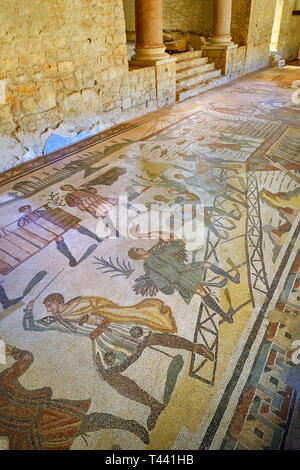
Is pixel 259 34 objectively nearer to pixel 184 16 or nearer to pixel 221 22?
pixel 221 22

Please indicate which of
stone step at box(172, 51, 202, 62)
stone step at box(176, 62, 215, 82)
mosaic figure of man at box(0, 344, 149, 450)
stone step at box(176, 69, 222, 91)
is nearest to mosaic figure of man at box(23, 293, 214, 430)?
mosaic figure of man at box(0, 344, 149, 450)

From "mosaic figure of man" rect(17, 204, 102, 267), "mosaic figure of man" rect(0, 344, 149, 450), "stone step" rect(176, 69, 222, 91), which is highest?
"stone step" rect(176, 69, 222, 91)

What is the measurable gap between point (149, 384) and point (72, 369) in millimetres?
411

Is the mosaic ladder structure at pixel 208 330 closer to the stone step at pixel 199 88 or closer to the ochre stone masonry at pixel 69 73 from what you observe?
the ochre stone masonry at pixel 69 73

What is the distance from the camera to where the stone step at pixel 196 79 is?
6863mm

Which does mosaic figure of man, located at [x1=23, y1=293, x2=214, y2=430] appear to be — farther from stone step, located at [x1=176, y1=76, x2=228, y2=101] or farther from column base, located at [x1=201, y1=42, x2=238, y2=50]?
column base, located at [x1=201, y1=42, x2=238, y2=50]

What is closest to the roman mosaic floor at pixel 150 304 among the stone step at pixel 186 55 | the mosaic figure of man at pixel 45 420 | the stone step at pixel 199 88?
the mosaic figure of man at pixel 45 420

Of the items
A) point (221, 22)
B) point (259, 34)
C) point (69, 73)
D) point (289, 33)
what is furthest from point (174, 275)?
point (289, 33)

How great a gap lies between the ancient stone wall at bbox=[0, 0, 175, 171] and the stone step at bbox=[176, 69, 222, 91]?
1951 millimetres

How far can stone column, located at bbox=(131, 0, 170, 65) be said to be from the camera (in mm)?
5422

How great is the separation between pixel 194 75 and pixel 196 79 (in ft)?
0.83

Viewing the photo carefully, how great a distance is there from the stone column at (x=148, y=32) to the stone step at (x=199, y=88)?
845mm

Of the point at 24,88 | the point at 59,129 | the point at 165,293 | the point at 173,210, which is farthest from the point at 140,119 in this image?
the point at 165,293

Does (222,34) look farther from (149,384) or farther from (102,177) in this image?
(149,384)
